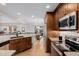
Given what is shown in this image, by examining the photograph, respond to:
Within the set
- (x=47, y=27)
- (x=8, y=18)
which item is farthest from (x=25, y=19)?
(x=47, y=27)

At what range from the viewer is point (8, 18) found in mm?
3365

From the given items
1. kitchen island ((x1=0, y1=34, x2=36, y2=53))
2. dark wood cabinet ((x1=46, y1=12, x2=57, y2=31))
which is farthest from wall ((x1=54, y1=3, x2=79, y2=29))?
dark wood cabinet ((x1=46, y1=12, x2=57, y2=31))

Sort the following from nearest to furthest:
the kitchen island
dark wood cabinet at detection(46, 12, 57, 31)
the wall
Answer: the wall
the kitchen island
dark wood cabinet at detection(46, 12, 57, 31)

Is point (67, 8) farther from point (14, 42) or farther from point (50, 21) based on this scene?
point (50, 21)

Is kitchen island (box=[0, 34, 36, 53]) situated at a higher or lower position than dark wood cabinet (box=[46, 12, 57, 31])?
lower

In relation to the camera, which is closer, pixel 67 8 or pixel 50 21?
pixel 67 8

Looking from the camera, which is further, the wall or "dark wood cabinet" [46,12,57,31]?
"dark wood cabinet" [46,12,57,31]

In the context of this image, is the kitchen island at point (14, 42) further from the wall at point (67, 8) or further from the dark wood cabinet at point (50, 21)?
the wall at point (67, 8)

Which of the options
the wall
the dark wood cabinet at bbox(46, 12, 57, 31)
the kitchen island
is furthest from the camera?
the dark wood cabinet at bbox(46, 12, 57, 31)

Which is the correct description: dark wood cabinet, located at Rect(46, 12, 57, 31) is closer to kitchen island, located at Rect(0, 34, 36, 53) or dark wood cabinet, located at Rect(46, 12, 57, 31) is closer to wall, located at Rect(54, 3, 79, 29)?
kitchen island, located at Rect(0, 34, 36, 53)

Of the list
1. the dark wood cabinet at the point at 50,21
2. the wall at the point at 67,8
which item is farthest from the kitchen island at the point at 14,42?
the wall at the point at 67,8

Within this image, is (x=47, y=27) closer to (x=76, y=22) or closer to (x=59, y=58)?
(x=76, y=22)

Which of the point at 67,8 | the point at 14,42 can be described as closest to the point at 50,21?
the point at 14,42

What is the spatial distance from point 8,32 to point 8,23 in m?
0.25
